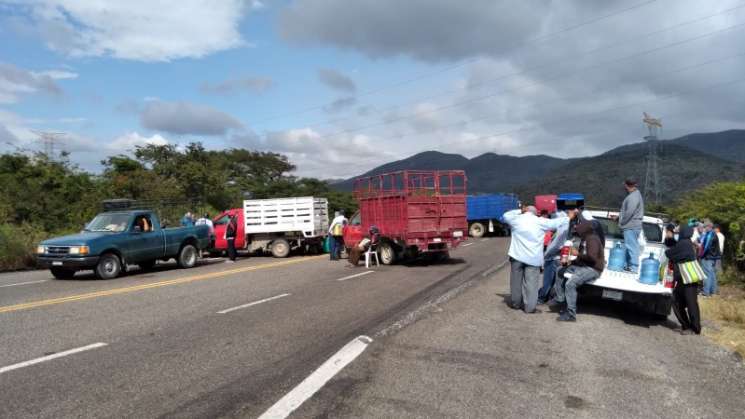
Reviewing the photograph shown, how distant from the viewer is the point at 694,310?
25.3ft

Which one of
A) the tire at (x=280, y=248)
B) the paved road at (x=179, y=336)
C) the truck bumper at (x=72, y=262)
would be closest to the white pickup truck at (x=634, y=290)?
the paved road at (x=179, y=336)

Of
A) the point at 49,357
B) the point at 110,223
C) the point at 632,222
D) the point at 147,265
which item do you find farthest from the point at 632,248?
the point at 147,265

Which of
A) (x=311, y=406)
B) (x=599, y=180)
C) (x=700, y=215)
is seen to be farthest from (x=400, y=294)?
(x=599, y=180)

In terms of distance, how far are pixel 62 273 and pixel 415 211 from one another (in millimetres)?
9690

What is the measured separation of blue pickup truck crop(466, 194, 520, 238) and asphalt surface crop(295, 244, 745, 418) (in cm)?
2458

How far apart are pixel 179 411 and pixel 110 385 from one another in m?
1.13

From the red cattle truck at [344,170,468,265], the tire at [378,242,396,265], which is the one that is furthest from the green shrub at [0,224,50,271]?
the tire at [378,242,396,265]

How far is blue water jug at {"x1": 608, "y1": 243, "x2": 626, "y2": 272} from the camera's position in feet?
29.9

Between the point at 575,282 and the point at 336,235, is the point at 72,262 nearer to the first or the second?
the point at 336,235

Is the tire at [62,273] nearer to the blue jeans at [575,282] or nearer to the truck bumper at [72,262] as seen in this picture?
the truck bumper at [72,262]

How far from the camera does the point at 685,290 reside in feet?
25.6

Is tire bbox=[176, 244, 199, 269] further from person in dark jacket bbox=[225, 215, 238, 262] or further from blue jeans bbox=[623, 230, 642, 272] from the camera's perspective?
blue jeans bbox=[623, 230, 642, 272]

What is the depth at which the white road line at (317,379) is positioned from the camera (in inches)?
173

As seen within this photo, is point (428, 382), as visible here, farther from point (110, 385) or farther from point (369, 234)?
point (369, 234)
